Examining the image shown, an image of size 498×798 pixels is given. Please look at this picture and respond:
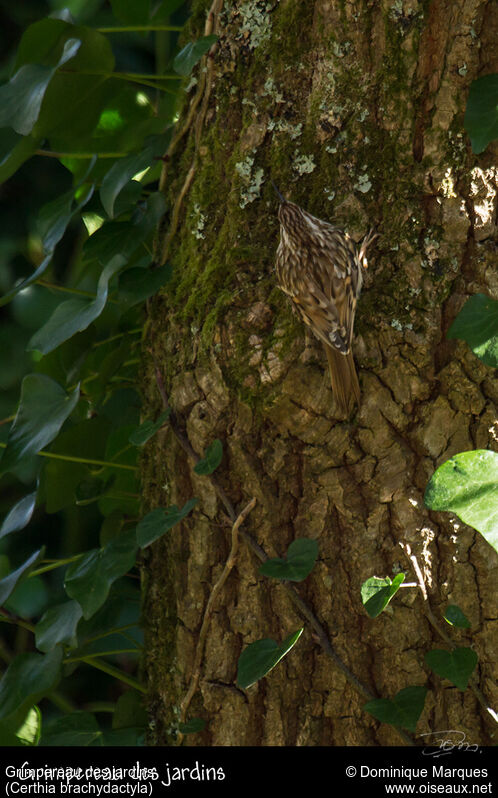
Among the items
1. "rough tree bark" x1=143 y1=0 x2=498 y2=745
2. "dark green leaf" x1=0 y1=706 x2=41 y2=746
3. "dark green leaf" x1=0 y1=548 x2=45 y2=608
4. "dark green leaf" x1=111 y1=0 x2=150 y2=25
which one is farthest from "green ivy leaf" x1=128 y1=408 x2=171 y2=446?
"dark green leaf" x1=111 y1=0 x2=150 y2=25

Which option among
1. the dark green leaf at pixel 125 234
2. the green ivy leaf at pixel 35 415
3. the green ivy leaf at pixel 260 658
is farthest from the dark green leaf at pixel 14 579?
the dark green leaf at pixel 125 234

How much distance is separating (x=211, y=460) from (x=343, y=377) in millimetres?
243

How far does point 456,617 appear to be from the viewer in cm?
110

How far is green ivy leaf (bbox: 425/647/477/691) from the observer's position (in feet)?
3.52

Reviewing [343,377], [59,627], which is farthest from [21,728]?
[343,377]

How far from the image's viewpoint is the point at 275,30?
1.23 m

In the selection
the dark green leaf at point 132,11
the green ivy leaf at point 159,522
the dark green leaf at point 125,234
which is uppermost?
the dark green leaf at point 132,11

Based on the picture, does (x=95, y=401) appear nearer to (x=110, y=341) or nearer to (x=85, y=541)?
(x=110, y=341)

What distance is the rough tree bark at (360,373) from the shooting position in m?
1.15

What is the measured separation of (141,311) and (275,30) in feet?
1.76

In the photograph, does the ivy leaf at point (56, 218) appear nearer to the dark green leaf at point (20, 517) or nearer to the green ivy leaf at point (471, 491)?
the dark green leaf at point (20, 517)

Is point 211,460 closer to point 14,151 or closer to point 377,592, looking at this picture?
point 377,592

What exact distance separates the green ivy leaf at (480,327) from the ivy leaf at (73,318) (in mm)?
531

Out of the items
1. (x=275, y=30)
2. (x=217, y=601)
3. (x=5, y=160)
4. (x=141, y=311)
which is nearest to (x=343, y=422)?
(x=217, y=601)
